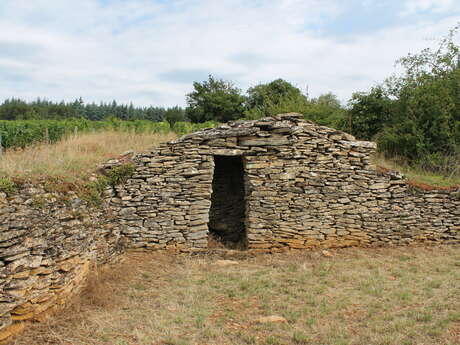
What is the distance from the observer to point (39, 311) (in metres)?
4.39


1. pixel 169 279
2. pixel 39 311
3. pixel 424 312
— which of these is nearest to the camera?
pixel 39 311

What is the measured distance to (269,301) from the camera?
5.28 meters

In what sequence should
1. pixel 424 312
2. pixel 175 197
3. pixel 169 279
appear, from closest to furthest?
pixel 424 312 → pixel 169 279 → pixel 175 197

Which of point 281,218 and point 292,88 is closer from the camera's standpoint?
point 281,218

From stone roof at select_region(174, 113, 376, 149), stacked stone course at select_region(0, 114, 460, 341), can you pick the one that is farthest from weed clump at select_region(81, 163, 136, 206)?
stone roof at select_region(174, 113, 376, 149)

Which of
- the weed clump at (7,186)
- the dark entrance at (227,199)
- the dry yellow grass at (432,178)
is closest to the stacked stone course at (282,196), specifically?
the dry yellow grass at (432,178)

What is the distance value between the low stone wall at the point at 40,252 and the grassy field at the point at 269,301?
0.27 m

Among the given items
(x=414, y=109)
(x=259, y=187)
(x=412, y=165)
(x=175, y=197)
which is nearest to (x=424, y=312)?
(x=259, y=187)

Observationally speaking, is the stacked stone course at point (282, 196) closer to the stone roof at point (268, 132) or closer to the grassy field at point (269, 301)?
the stone roof at point (268, 132)

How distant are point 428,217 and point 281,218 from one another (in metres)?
3.48

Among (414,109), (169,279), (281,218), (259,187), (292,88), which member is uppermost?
(292,88)

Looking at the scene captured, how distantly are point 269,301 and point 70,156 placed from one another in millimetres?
5111

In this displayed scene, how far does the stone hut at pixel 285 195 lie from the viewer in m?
7.30

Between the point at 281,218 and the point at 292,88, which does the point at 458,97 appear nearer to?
the point at 281,218
